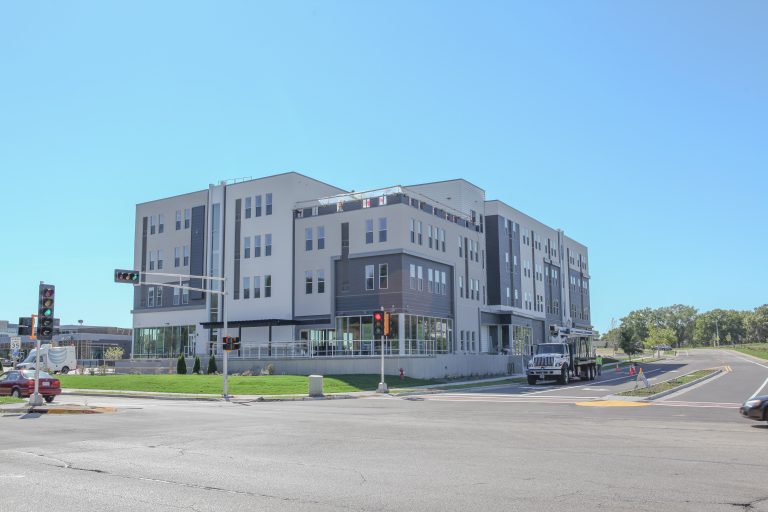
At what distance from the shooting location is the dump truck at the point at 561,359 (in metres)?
43.1

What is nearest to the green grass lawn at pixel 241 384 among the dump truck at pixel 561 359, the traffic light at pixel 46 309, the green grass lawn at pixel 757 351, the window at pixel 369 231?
the dump truck at pixel 561 359

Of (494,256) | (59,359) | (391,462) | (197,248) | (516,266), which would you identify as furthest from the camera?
(516,266)

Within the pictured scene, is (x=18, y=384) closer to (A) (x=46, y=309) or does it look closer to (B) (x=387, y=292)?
(A) (x=46, y=309)

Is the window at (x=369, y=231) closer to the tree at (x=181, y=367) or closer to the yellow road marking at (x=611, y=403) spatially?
the tree at (x=181, y=367)

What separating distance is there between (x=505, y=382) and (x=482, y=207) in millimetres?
24103

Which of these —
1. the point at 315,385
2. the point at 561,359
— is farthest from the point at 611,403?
the point at 315,385

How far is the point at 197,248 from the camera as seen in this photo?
62.5 m

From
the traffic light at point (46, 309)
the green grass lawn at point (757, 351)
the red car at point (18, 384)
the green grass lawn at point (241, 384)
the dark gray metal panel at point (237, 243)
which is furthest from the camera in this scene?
the green grass lawn at point (757, 351)

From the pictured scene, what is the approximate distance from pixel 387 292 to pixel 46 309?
2699 centimetres

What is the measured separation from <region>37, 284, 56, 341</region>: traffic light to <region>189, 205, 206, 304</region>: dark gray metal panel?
33.2 meters

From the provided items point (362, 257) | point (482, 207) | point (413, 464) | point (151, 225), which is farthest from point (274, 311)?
point (413, 464)

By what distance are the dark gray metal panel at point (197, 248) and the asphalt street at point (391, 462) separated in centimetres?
3903

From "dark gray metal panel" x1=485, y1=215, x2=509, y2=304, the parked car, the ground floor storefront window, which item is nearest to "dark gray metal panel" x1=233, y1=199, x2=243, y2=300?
the ground floor storefront window

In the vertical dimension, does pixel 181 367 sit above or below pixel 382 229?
below
